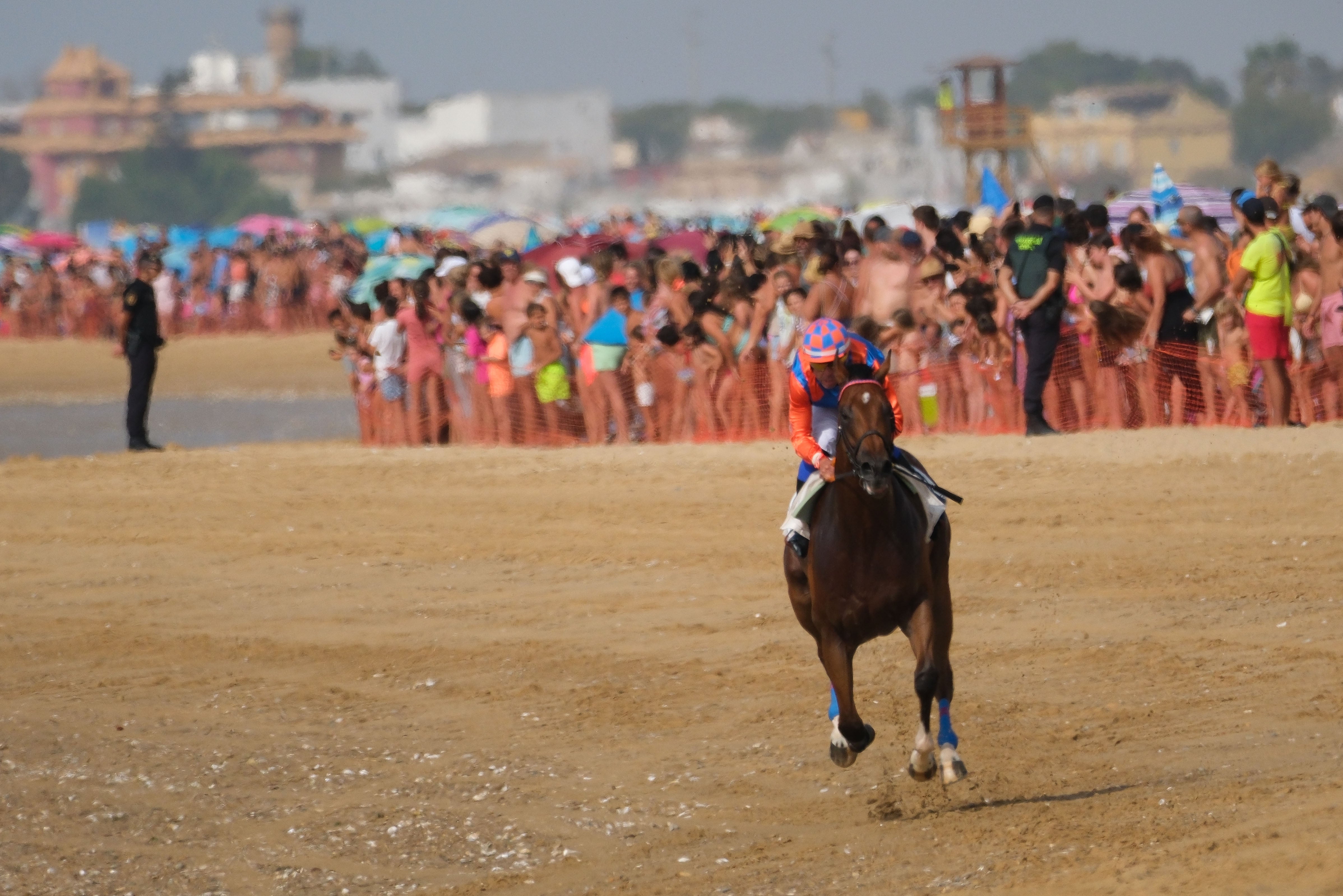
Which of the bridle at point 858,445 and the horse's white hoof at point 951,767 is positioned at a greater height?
the bridle at point 858,445

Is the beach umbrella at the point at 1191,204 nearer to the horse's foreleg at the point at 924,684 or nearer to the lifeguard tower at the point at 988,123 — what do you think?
the horse's foreleg at the point at 924,684

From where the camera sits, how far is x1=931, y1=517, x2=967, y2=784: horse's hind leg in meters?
8.37

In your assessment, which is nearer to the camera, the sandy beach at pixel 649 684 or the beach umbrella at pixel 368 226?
the sandy beach at pixel 649 684

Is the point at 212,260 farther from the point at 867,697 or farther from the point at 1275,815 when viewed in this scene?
the point at 1275,815

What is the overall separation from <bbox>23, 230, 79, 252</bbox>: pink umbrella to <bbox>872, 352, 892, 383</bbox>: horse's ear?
51433 millimetres

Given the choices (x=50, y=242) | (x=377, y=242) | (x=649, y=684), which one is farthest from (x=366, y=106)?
(x=649, y=684)

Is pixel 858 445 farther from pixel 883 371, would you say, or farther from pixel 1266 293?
pixel 1266 293

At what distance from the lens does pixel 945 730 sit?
853 cm

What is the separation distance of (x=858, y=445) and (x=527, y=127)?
603 ft

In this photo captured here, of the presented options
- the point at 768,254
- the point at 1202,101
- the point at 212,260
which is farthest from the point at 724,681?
the point at 1202,101

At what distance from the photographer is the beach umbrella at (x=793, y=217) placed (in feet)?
120

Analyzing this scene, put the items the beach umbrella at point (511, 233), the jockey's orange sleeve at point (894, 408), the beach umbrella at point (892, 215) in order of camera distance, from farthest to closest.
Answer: the beach umbrella at point (511, 233) < the beach umbrella at point (892, 215) < the jockey's orange sleeve at point (894, 408)

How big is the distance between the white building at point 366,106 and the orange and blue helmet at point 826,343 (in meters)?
179

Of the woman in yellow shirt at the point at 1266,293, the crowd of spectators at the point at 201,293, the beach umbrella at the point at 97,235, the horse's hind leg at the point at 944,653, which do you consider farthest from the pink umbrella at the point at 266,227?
the horse's hind leg at the point at 944,653
